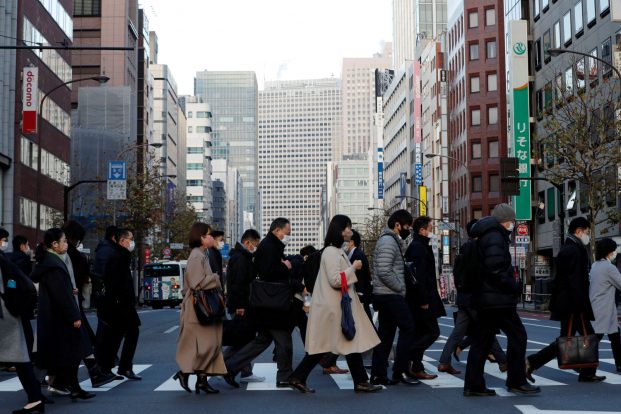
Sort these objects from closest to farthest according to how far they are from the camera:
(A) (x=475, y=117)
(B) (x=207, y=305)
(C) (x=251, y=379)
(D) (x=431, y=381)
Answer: (B) (x=207, y=305) → (D) (x=431, y=381) → (C) (x=251, y=379) → (A) (x=475, y=117)

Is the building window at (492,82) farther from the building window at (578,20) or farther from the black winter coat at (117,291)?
the black winter coat at (117,291)

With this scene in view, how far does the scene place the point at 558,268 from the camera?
1178 centimetres

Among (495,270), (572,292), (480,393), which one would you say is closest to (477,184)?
(572,292)

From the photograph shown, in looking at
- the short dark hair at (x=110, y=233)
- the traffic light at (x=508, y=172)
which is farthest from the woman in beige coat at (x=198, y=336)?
the traffic light at (x=508, y=172)

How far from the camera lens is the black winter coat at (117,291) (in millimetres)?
12406

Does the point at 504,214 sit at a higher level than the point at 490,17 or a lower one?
lower

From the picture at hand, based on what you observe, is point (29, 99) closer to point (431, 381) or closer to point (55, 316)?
point (431, 381)

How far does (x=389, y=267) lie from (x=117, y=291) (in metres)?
3.41

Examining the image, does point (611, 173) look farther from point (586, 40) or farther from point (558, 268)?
point (558, 268)

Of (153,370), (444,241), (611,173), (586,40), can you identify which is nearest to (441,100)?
(444,241)

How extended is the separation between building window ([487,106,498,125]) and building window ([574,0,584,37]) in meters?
34.1

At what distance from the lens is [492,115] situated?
86438mm

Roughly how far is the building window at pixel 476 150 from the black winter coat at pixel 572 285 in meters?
76.1

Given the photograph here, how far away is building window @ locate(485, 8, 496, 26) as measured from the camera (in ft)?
286
